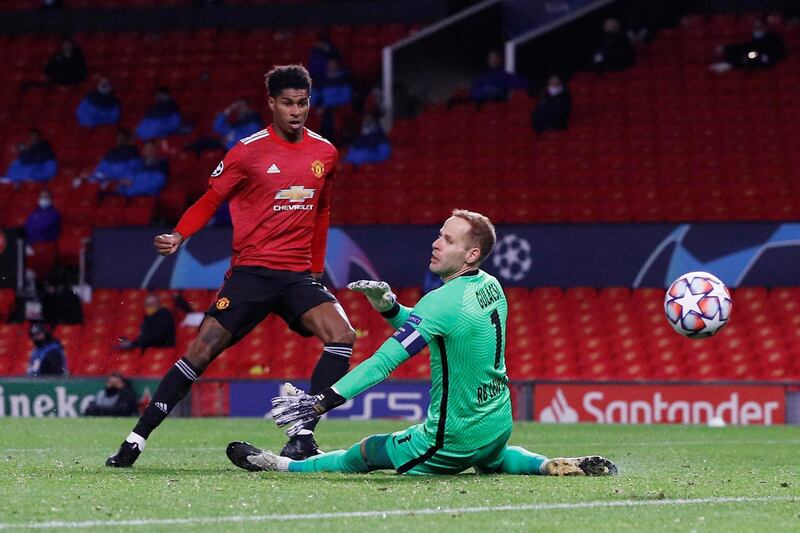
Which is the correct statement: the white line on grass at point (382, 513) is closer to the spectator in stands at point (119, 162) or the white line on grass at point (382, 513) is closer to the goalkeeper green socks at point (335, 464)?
the goalkeeper green socks at point (335, 464)

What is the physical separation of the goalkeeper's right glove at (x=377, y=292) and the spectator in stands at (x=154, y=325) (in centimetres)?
1118

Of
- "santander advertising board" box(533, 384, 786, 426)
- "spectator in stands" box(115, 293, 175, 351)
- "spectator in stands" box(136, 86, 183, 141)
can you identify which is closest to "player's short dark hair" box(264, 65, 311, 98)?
"santander advertising board" box(533, 384, 786, 426)

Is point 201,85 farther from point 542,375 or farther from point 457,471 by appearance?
point 457,471

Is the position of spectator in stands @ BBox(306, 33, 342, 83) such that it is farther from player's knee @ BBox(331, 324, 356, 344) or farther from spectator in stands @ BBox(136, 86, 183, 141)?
player's knee @ BBox(331, 324, 356, 344)

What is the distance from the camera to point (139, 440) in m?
8.09

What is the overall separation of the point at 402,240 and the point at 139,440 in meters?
11.7

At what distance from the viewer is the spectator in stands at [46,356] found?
1789 centimetres

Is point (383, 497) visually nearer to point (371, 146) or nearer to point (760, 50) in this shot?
point (371, 146)

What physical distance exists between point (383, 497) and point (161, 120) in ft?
60.5

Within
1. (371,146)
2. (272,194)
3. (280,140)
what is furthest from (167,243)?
(371,146)

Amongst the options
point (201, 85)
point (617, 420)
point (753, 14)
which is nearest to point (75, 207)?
point (201, 85)

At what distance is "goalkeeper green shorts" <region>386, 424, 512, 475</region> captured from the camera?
729cm

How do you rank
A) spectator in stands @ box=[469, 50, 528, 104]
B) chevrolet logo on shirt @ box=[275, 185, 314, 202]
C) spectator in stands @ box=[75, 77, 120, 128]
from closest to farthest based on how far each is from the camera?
chevrolet logo on shirt @ box=[275, 185, 314, 202]
spectator in stands @ box=[469, 50, 528, 104]
spectator in stands @ box=[75, 77, 120, 128]

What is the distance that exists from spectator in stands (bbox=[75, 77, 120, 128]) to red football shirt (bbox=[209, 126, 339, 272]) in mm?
16940
